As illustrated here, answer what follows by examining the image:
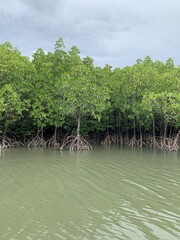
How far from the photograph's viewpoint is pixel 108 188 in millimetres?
8523

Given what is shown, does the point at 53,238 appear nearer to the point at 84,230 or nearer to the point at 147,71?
the point at 84,230

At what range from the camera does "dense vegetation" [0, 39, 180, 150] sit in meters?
19.5

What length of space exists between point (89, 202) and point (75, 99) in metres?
12.5

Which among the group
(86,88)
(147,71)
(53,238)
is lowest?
(53,238)

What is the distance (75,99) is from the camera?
19.2 metres

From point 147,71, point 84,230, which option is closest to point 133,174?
point 84,230

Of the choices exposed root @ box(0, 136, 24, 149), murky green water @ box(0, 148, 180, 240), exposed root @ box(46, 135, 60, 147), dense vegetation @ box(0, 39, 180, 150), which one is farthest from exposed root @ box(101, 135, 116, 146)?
murky green water @ box(0, 148, 180, 240)

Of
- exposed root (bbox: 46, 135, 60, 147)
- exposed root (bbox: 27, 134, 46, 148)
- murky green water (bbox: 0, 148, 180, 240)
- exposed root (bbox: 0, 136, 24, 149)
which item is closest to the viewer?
murky green water (bbox: 0, 148, 180, 240)

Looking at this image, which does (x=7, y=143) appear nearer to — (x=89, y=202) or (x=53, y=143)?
(x=53, y=143)

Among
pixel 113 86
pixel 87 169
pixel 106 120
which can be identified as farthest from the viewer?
pixel 106 120

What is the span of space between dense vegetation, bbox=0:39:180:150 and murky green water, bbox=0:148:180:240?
322 inches

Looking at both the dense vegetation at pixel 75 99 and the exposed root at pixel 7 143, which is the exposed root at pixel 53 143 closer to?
the dense vegetation at pixel 75 99

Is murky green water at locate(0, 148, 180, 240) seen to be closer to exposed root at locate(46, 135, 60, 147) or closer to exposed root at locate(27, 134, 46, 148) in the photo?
exposed root at locate(27, 134, 46, 148)

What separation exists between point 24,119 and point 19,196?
1508 centimetres
